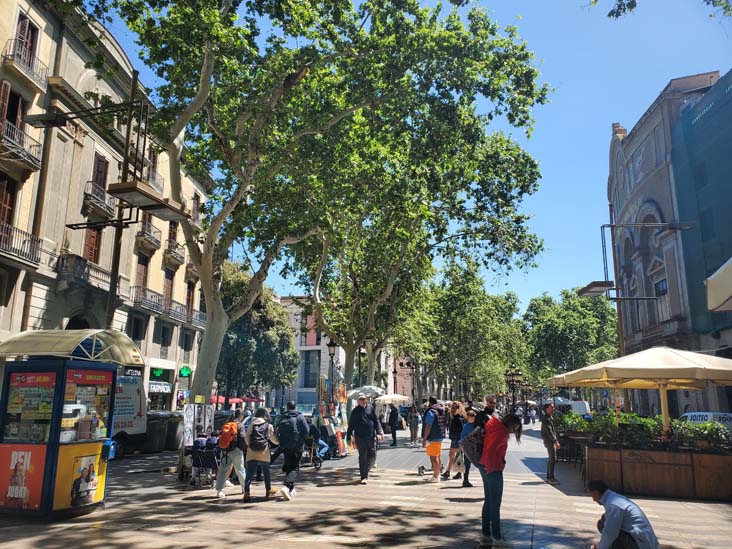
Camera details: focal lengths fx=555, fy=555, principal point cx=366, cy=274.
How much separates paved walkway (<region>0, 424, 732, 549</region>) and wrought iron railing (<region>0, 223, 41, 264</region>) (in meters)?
10.7

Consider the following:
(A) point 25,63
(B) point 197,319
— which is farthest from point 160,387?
(A) point 25,63

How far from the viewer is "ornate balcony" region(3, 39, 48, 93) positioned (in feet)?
60.5

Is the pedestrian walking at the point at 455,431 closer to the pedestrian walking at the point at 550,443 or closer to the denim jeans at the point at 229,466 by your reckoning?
the pedestrian walking at the point at 550,443

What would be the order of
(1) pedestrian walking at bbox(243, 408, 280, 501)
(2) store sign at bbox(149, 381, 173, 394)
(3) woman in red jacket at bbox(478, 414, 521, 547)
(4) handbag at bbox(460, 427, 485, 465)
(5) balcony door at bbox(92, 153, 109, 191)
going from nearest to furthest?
(3) woman in red jacket at bbox(478, 414, 521, 547)
(4) handbag at bbox(460, 427, 485, 465)
(1) pedestrian walking at bbox(243, 408, 280, 501)
(5) balcony door at bbox(92, 153, 109, 191)
(2) store sign at bbox(149, 381, 173, 394)

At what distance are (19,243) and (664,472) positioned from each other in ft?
65.8

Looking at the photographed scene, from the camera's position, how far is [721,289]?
5.15 metres

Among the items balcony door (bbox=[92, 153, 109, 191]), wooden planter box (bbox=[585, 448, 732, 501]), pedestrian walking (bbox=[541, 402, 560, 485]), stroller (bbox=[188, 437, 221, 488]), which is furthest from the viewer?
balcony door (bbox=[92, 153, 109, 191])

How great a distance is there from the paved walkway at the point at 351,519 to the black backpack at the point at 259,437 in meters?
0.91

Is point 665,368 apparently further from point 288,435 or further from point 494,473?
point 288,435

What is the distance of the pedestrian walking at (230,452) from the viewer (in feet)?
31.9

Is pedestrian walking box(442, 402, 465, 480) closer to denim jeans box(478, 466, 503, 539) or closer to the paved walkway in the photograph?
the paved walkway

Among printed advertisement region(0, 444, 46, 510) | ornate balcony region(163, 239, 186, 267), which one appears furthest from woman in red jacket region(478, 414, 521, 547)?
ornate balcony region(163, 239, 186, 267)

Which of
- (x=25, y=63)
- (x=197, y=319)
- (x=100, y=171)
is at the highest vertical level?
(x=25, y=63)

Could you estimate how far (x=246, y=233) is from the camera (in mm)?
17859
